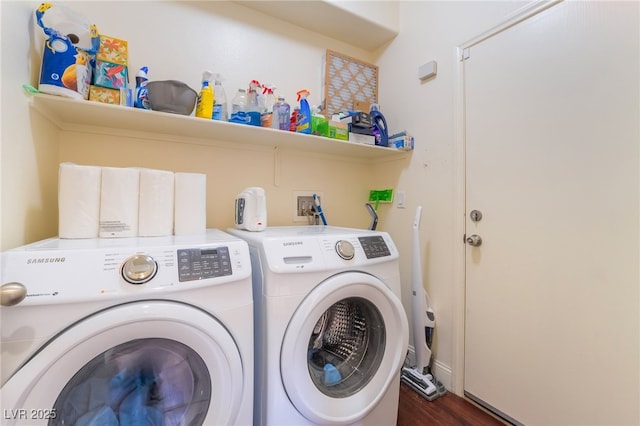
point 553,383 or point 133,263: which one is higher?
point 133,263

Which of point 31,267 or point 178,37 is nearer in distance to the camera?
point 31,267

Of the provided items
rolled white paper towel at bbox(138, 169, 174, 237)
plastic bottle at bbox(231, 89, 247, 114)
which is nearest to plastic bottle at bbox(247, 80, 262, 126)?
plastic bottle at bbox(231, 89, 247, 114)

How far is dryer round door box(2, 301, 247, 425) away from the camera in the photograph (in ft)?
1.96

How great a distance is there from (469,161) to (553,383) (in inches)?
42.0

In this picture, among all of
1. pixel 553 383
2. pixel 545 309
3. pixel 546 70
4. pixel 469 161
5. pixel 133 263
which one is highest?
pixel 546 70

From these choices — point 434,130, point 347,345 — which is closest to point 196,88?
point 434,130

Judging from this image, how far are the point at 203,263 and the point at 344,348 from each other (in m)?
0.75

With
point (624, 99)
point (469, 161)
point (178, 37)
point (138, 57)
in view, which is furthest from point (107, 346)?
point (624, 99)

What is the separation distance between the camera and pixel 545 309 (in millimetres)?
1175

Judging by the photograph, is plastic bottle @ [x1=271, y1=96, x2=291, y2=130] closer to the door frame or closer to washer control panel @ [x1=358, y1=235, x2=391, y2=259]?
washer control panel @ [x1=358, y1=235, x2=391, y2=259]

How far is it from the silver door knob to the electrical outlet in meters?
0.97

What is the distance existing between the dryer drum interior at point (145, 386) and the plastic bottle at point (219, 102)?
104cm

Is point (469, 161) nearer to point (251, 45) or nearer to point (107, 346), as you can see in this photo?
point (251, 45)

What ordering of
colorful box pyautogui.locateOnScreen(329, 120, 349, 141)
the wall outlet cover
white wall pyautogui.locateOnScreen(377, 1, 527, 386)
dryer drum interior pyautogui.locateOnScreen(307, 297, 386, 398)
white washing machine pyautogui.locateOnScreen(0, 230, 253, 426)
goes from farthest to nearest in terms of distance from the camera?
the wall outlet cover < colorful box pyautogui.locateOnScreen(329, 120, 349, 141) < white wall pyautogui.locateOnScreen(377, 1, 527, 386) < dryer drum interior pyautogui.locateOnScreen(307, 297, 386, 398) < white washing machine pyautogui.locateOnScreen(0, 230, 253, 426)
